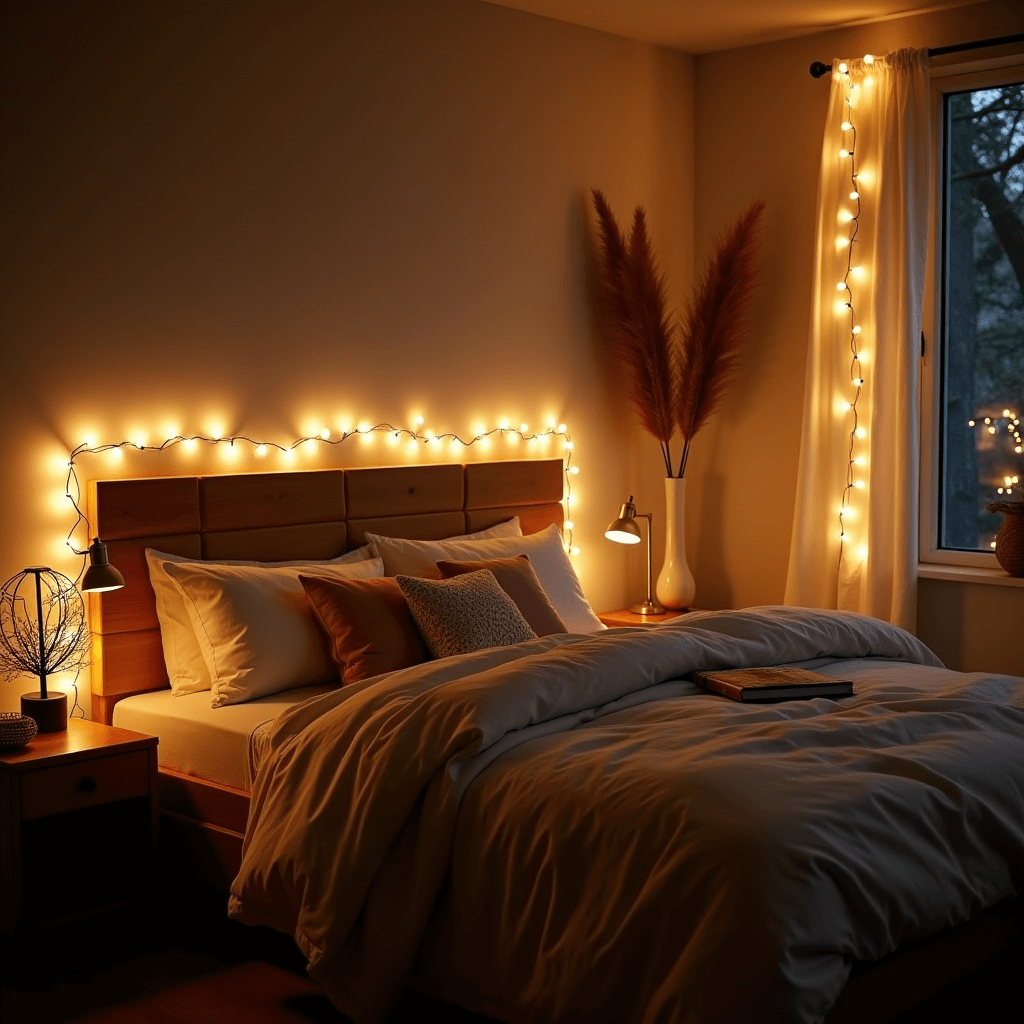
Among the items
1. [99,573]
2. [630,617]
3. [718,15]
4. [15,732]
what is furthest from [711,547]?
[15,732]

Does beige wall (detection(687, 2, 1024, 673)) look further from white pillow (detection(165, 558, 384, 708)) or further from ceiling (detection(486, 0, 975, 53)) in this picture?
white pillow (detection(165, 558, 384, 708))

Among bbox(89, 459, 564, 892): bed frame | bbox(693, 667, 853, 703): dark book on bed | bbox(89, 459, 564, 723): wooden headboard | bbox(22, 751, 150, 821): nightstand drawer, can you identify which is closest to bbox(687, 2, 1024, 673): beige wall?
bbox(89, 459, 564, 723): wooden headboard

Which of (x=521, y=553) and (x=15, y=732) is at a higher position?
(x=521, y=553)

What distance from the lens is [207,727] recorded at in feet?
10.6

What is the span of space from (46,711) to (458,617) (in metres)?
1.07

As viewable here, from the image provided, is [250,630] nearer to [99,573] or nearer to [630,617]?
[99,573]

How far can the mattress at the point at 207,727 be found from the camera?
3135mm

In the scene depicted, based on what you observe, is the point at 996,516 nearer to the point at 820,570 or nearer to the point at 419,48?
the point at 820,570

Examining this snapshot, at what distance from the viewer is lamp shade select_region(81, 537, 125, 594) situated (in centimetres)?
316

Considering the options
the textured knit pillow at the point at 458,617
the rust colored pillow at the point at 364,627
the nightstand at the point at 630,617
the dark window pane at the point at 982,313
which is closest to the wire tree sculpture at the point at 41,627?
the rust colored pillow at the point at 364,627

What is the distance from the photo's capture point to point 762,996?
198cm

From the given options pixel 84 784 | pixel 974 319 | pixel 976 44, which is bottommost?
pixel 84 784

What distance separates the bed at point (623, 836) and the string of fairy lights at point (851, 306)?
5.25 feet

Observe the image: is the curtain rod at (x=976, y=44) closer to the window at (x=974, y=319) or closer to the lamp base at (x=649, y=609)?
the window at (x=974, y=319)
